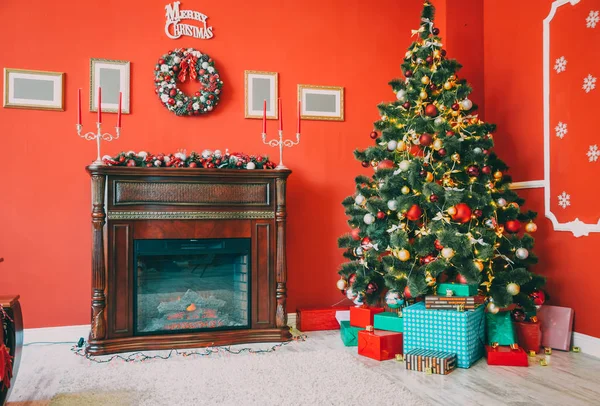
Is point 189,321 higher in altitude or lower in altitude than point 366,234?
lower

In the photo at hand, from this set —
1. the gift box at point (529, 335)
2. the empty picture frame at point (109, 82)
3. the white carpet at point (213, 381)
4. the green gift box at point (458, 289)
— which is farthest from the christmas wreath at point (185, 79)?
the gift box at point (529, 335)

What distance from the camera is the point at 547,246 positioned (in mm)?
3754

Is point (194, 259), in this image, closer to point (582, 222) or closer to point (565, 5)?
point (582, 222)

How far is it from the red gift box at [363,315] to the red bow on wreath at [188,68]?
2.27 m

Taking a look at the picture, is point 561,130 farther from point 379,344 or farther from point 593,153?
point 379,344

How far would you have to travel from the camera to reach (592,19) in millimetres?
3410

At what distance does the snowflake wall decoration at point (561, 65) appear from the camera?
3.62m

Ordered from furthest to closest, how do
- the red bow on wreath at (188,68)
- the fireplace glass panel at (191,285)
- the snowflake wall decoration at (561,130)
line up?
the red bow on wreath at (188,68) → the snowflake wall decoration at (561,130) → the fireplace glass panel at (191,285)

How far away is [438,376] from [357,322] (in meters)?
0.89

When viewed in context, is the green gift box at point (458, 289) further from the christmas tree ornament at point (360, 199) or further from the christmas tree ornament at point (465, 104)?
the christmas tree ornament at point (465, 104)

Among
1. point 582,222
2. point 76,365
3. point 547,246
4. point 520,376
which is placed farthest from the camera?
point 547,246

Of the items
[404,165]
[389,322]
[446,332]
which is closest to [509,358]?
[446,332]

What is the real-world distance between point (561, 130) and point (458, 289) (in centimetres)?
150

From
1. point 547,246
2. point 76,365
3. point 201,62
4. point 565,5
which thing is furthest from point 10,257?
point 565,5
